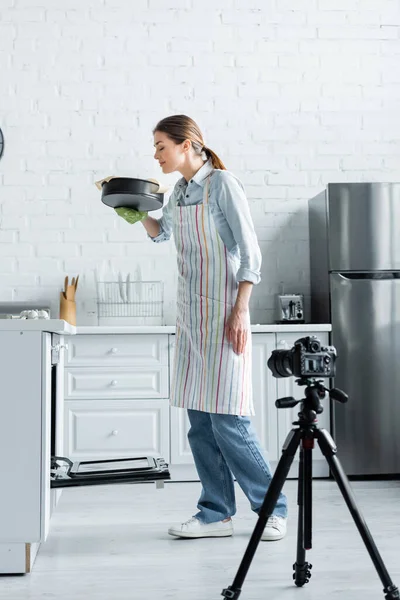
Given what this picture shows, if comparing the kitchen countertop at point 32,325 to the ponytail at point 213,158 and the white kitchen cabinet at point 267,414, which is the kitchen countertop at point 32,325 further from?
the white kitchen cabinet at point 267,414

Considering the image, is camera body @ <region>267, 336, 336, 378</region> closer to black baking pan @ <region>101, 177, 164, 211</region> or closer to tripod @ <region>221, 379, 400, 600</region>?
tripod @ <region>221, 379, 400, 600</region>

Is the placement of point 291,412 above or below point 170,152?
below

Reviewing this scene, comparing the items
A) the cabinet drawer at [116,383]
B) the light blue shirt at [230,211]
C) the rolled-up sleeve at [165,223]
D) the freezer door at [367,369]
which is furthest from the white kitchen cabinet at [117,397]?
the light blue shirt at [230,211]

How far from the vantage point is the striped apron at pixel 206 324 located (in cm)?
230

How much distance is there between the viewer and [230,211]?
2.32 meters

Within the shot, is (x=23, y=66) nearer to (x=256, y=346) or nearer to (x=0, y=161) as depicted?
(x=0, y=161)

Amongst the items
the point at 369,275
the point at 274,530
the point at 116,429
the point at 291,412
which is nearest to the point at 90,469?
the point at 274,530

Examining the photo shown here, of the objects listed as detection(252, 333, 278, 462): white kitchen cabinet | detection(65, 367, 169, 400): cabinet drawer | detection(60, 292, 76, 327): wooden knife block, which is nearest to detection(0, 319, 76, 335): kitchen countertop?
detection(65, 367, 169, 400): cabinet drawer

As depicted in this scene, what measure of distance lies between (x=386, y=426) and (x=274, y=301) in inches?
40.4

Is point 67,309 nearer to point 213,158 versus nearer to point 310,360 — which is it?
point 213,158

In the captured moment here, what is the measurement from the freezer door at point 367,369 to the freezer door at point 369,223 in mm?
79

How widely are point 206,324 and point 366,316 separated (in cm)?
159

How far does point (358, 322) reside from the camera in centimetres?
366

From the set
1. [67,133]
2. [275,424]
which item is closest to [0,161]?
[67,133]
